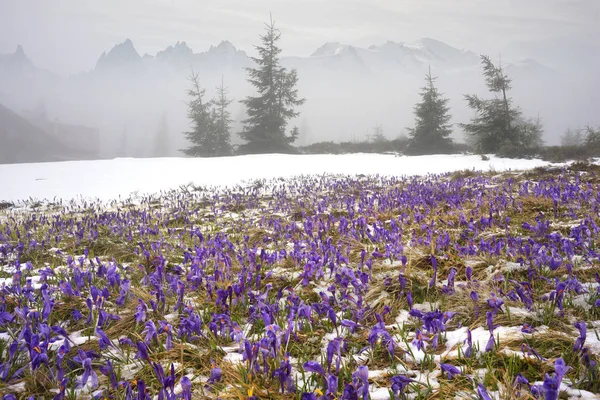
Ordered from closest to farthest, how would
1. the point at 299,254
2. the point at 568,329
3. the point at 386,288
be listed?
1. the point at 568,329
2. the point at 386,288
3. the point at 299,254

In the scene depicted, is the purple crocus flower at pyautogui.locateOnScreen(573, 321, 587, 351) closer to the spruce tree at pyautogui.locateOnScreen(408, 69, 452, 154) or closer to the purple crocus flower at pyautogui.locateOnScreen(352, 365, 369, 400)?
the purple crocus flower at pyautogui.locateOnScreen(352, 365, 369, 400)

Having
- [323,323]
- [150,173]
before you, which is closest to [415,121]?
[150,173]

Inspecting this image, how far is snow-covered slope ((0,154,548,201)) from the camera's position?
459 inches

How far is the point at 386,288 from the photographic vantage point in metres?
2.88

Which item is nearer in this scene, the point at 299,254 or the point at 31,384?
the point at 31,384

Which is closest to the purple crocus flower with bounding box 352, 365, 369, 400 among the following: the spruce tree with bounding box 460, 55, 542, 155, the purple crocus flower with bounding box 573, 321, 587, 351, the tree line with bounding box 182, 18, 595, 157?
the purple crocus flower with bounding box 573, 321, 587, 351

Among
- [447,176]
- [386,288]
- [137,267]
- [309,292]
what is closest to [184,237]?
[137,267]

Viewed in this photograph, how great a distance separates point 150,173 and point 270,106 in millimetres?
20938

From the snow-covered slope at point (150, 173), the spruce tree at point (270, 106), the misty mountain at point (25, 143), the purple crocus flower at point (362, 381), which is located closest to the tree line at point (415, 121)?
the spruce tree at point (270, 106)

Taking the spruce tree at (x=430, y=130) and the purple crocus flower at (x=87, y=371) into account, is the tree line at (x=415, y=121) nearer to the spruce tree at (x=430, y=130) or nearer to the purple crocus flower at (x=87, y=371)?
the spruce tree at (x=430, y=130)

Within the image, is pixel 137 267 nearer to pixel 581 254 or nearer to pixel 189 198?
pixel 581 254

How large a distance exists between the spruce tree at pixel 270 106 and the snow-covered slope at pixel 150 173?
14.0 meters

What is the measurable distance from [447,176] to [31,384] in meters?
12.7

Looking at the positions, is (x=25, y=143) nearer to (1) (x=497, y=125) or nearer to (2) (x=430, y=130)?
(2) (x=430, y=130)
